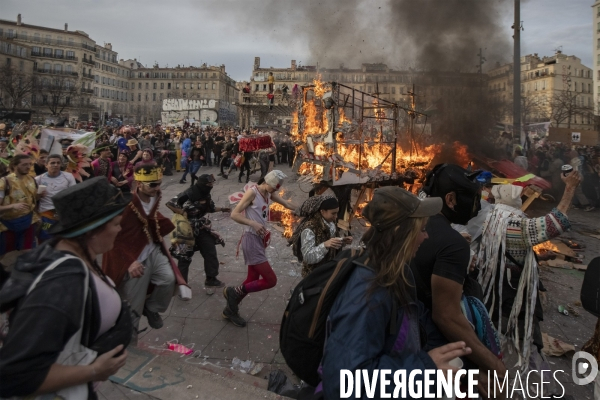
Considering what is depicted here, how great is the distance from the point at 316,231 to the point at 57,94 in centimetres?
6130

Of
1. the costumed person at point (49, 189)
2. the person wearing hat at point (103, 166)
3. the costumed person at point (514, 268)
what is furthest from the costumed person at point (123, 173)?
the costumed person at point (514, 268)

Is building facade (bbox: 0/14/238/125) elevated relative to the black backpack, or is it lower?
elevated

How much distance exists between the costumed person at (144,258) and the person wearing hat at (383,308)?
7.13 feet

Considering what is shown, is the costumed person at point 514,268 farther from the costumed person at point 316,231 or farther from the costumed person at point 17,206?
the costumed person at point 17,206

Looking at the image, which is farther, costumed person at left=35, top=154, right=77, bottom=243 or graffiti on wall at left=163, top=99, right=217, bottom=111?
graffiti on wall at left=163, top=99, right=217, bottom=111

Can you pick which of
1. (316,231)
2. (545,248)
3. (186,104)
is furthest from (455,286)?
(186,104)

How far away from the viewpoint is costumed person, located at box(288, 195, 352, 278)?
11.6 ft

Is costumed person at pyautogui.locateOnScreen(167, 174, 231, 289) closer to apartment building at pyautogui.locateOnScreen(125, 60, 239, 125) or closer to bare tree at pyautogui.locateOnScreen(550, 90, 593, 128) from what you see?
bare tree at pyautogui.locateOnScreen(550, 90, 593, 128)

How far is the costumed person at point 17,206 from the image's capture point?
4680 mm

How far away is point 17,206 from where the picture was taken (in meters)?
4.68

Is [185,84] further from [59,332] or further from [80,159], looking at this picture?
[59,332]

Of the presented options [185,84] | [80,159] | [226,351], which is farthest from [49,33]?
[226,351]

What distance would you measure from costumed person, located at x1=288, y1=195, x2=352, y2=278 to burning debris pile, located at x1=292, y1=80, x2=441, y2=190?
171 inches

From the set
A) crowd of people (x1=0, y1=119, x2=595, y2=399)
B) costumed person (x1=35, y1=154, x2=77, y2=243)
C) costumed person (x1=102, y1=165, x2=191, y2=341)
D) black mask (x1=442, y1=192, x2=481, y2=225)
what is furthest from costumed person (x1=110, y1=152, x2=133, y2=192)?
black mask (x1=442, y1=192, x2=481, y2=225)
